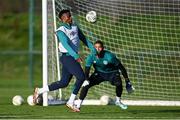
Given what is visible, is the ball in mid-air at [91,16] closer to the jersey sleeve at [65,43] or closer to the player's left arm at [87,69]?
the player's left arm at [87,69]

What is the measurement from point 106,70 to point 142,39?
11.4 ft

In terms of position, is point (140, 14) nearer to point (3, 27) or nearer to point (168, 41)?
point (168, 41)

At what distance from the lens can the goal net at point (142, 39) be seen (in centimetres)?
1923

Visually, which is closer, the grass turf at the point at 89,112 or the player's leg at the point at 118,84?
the grass turf at the point at 89,112

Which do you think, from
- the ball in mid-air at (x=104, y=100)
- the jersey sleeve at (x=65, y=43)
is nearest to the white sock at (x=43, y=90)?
the jersey sleeve at (x=65, y=43)

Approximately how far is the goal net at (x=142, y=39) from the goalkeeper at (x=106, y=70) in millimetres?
2384

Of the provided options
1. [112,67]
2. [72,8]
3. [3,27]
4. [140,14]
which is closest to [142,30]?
[140,14]

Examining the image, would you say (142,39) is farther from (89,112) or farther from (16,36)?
(16,36)

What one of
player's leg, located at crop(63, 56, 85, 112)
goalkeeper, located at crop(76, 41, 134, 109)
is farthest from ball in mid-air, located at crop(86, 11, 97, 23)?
player's leg, located at crop(63, 56, 85, 112)

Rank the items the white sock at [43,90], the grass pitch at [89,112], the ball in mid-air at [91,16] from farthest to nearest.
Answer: the ball in mid-air at [91,16]
the white sock at [43,90]
the grass pitch at [89,112]

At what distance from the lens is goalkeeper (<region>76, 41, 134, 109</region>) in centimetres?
1622

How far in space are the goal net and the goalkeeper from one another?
238cm

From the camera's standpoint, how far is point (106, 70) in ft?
54.1

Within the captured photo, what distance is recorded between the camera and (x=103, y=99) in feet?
58.7
